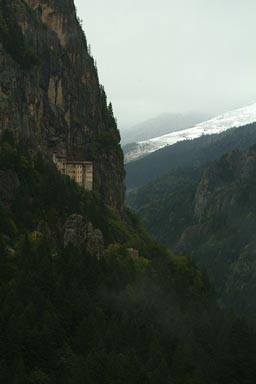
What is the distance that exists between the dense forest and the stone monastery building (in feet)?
95.0

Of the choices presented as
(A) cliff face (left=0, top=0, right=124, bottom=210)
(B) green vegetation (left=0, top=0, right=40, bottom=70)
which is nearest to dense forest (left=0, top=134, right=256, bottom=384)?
(A) cliff face (left=0, top=0, right=124, bottom=210)

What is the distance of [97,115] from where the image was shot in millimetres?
153625

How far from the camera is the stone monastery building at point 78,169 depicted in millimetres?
133688

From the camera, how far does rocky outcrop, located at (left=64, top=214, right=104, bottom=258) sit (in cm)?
8788

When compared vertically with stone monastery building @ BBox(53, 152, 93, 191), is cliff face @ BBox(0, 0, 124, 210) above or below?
above

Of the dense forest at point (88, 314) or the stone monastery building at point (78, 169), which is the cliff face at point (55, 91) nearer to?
the stone monastery building at point (78, 169)

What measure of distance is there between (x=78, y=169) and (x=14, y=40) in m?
23.6

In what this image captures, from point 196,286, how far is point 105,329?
41806 mm

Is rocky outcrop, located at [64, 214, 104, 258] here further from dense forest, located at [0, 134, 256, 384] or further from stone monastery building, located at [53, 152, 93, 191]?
stone monastery building, located at [53, 152, 93, 191]

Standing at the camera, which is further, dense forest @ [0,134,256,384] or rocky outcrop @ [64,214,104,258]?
rocky outcrop @ [64,214,104,258]

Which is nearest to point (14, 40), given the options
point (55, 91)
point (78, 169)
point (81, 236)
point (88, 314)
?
point (55, 91)

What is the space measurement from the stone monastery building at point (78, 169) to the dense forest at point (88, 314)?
29.0 metres

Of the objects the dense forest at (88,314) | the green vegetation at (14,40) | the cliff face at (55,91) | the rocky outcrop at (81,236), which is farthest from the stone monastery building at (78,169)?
the rocky outcrop at (81,236)

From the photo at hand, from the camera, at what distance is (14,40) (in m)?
126
